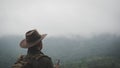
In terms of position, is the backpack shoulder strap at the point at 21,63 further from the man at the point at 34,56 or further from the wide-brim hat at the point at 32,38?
the wide-brim hat at the point at 32,38

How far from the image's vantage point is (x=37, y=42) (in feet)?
21.4

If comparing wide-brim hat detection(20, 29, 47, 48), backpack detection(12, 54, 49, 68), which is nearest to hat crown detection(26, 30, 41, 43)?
wide-brim hat detection(20, 29, 47, 48)

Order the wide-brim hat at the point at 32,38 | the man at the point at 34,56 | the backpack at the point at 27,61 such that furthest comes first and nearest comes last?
1. the wide-brim hat at the point at 32,38
2. the backpack at the point at 27,61
3. the man at the point at 34,56

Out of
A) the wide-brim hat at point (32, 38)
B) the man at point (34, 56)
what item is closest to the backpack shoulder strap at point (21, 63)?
the man at point (34, 56)

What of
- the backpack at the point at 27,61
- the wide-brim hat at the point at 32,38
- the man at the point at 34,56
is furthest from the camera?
the wide-brim hat at the point at 32,38

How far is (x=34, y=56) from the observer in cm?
646

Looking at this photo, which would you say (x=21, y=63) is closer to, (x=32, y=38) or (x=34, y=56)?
(x=34, y=56)

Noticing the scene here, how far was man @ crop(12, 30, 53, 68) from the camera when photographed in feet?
20.7

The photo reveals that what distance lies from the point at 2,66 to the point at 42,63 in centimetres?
18390

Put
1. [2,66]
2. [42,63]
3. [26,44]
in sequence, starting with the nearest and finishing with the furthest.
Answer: [42,63], [26,44], [2,66]

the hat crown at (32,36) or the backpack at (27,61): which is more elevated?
the hat crown at (32,36)

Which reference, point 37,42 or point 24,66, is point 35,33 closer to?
point 37,42

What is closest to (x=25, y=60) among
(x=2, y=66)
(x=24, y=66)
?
(x=24, y=66)

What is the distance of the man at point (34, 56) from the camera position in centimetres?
630
